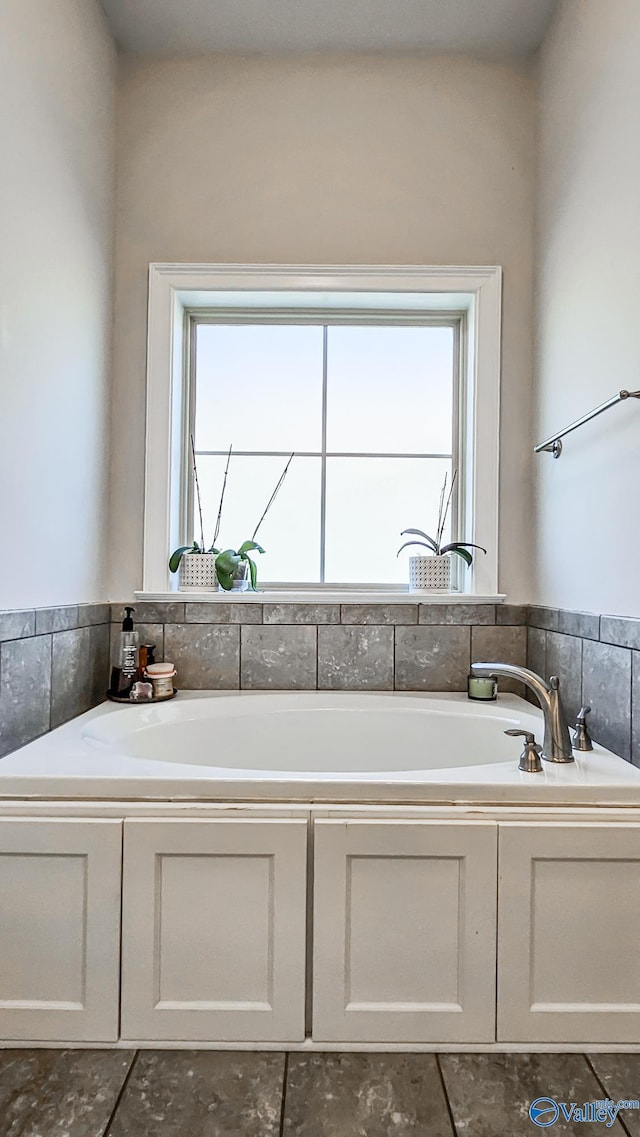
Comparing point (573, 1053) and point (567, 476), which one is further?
A: point (567, 476)

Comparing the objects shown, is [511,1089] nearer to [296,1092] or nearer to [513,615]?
[296,1092]

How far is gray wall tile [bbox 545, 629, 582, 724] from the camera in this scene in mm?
1827

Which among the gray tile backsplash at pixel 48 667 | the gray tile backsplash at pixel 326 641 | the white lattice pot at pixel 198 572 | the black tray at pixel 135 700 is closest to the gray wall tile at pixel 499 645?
the gray tile backsplash at pixel 326 641

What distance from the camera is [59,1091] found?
1203 millimetres

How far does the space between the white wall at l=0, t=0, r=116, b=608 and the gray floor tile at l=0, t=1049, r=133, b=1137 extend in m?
0.92

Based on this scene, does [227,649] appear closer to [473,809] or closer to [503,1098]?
[473,809]

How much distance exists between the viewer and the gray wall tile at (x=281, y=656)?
7.36 ft

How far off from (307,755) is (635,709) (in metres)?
0.99

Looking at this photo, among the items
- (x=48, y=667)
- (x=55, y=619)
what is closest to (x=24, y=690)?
(x=48, y=667)

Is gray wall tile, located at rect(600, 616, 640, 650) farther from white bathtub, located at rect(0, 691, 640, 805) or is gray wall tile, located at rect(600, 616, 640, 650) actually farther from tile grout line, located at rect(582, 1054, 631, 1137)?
tile grout line, located at rect(582, 1054, 631, 1137)

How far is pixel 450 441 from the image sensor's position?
8.15 ft

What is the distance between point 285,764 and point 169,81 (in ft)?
7.65

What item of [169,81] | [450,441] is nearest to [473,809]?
[450,441]

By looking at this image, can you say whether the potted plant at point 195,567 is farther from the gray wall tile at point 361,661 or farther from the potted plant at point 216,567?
the gray wall tile at point 361,661
